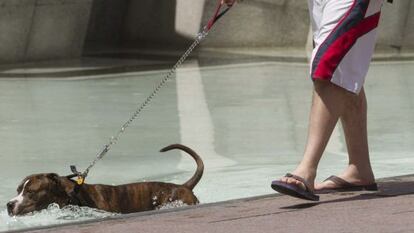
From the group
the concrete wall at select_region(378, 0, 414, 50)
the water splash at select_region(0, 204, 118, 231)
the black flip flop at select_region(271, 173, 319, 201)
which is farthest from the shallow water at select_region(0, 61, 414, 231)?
the concrete wall at select_region(378, 0, 414, 50)

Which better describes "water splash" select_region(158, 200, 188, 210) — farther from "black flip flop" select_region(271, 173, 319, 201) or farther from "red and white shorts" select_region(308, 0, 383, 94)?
"red and white shorts" select_region(308, 0, 383, 94)

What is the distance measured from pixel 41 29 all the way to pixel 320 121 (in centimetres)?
1136

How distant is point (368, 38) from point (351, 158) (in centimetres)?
74

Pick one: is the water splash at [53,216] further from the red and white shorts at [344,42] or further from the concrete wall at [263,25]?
the concrete wall at [263,25]

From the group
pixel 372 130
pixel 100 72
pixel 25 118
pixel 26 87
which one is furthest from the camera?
pixel 100 72

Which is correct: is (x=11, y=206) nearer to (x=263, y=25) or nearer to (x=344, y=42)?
(x=344, y=42)

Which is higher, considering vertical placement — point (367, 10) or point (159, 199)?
point (367, 10)

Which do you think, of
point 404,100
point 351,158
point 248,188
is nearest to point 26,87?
point 404,100

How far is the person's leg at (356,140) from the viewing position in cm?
725

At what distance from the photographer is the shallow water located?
29.7 ft

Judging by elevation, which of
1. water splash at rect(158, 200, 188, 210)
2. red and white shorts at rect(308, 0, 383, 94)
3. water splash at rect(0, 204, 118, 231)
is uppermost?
red and white shorts at rect(308, 0, 383, 94)

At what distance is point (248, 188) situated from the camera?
27.5 ft

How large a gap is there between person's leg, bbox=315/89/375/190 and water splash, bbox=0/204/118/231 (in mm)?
1258

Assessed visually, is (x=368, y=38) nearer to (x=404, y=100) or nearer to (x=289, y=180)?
(x=289, y=180)
